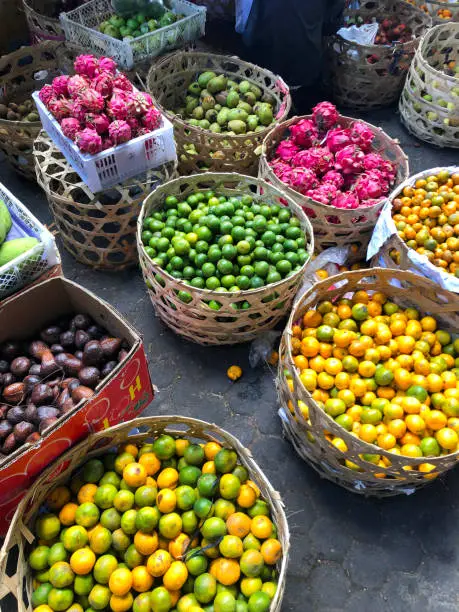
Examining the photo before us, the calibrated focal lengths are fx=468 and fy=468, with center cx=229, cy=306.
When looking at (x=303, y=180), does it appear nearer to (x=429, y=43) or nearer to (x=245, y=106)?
(x=245, y=106)

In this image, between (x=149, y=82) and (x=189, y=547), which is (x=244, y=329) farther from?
(x=149, y=82)

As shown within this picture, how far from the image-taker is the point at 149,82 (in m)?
3.70

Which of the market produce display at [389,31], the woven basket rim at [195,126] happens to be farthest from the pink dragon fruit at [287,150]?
the market produce display at [389,31]

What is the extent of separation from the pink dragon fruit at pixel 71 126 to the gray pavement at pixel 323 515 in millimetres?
1221

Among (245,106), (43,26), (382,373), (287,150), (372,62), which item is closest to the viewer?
(382,373)

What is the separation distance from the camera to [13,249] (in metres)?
2.31

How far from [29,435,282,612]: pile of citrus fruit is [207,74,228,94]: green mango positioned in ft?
10.1

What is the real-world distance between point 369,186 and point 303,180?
45cm

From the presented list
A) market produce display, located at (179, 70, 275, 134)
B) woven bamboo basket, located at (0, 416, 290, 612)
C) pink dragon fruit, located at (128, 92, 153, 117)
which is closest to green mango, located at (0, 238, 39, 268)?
woven bamboo basket, located at (0, 416, 290, 612)

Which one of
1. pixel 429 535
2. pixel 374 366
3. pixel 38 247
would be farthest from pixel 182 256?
pixel 429 535

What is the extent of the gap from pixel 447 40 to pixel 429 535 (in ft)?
15.0

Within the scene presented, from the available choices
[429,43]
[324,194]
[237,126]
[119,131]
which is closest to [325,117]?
[237,126]

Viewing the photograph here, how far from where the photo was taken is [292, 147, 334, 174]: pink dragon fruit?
10.7 feet

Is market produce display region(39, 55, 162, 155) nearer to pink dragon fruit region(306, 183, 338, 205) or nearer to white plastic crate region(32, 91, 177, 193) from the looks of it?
white plastic crate region(32, 91, 177, 193)
